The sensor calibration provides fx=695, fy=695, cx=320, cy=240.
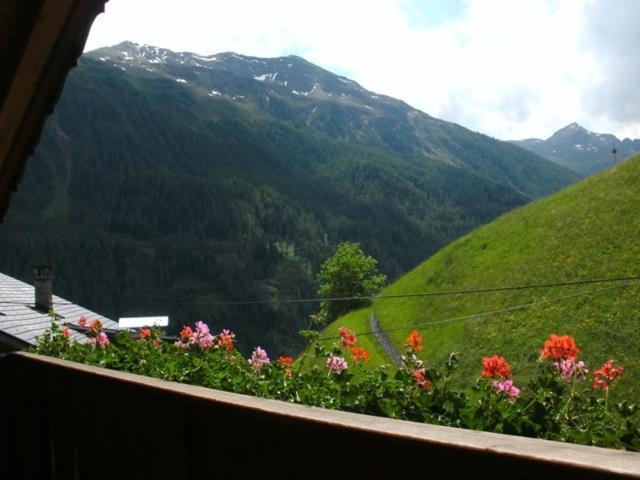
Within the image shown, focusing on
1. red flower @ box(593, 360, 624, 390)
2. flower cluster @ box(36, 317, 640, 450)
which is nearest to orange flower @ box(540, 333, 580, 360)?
flower cluster @ box(36, 317, 640, 450)

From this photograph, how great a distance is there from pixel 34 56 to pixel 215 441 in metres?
1.73

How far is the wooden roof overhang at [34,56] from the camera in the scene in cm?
249

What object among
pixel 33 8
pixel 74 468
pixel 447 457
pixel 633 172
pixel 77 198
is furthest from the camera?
pixel 77 198

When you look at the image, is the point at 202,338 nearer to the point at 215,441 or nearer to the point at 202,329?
the point at 202,329

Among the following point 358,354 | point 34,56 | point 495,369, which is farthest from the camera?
point 358,354

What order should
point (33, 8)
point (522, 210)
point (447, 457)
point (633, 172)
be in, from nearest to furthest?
1. point (447, 457)
2. point (33, 8)
3. point (633, 172)
4. point (522, 210)

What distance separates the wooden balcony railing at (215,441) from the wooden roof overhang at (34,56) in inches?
49.0

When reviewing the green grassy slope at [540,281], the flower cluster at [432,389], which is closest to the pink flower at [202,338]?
the flower cluster at [432,389]

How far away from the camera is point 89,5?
100 inches

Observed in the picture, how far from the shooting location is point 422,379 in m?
3.15

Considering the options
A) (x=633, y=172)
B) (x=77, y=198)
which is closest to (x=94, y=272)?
(x=77, y=198)

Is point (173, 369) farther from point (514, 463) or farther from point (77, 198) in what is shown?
point (77, 198)

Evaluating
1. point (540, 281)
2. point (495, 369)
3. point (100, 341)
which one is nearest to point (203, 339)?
point (100, 341)

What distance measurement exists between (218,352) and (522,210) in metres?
54.4
